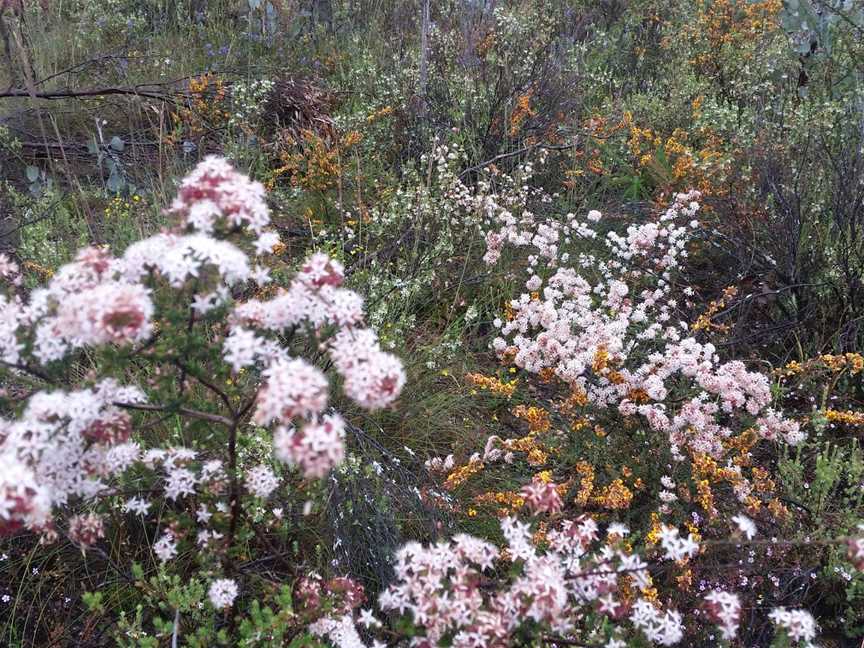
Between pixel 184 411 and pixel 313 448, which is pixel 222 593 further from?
pixel 313 448

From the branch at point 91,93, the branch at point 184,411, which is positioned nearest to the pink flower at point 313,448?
the branch at point 184,411

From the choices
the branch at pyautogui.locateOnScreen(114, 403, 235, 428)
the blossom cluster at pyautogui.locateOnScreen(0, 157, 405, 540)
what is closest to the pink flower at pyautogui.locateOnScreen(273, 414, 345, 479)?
the blossom cluster at pyautogui.locateOnScreen(0, 157, 405, 540)

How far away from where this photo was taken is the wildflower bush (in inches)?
54.5

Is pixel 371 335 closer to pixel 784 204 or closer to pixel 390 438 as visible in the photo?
pixel 390 438

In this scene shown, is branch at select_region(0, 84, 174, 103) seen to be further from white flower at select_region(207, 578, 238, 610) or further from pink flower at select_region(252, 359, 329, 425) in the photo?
pink flower at select_region(252, 359, 329, 425)

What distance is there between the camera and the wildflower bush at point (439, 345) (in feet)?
4.54

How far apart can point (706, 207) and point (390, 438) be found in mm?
2554

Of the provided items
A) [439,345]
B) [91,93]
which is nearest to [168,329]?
[439,345]

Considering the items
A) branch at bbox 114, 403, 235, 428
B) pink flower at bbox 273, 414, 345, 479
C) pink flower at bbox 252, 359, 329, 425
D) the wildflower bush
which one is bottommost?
the wildflower bush

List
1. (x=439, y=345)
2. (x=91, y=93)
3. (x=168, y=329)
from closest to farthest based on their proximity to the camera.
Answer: (x=168, y=329) < (x=439, y=345) < (x=91, y=93)

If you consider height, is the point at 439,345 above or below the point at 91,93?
below

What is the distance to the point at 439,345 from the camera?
3.30m

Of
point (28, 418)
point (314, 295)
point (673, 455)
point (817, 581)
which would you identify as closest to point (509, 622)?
point (314, 295)

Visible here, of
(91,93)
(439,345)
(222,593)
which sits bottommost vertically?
(439,345)
